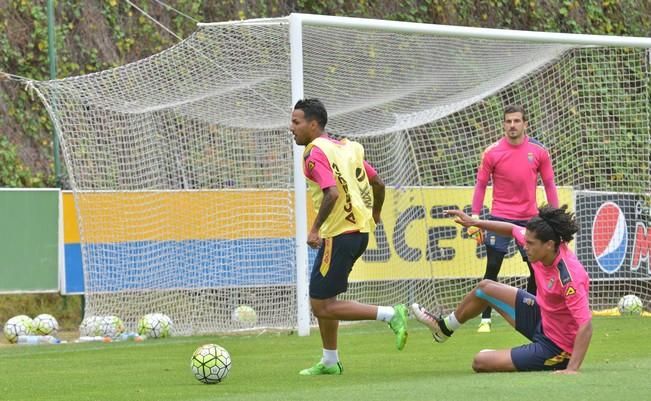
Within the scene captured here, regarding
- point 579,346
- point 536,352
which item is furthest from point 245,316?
point 579,346

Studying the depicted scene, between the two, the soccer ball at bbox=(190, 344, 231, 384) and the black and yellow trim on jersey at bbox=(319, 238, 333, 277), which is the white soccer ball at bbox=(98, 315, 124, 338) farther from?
the soccer ball at bbox=(190, 344, 231, 384)

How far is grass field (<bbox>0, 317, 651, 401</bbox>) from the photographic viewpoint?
793 cm

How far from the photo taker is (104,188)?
1551cm

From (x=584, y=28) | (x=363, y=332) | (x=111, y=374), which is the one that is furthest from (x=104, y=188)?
(x=584, y=28)

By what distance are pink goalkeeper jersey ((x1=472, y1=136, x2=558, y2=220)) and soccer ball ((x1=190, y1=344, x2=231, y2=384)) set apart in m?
4.87

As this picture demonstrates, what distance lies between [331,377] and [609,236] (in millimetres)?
9178

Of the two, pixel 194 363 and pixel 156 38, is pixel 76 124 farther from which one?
pixel 194 363

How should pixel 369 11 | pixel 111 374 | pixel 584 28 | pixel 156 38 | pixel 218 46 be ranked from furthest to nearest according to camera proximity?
pixel 584 28 < pixel 369 11 < pixel 156 38 < pixel 218 46 < pixel 111 374

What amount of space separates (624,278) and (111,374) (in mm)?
9045

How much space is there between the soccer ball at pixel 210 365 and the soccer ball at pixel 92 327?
5.69 metres

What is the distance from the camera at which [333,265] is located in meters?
9.62

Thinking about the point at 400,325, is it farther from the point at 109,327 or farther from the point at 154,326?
the point at 109,327

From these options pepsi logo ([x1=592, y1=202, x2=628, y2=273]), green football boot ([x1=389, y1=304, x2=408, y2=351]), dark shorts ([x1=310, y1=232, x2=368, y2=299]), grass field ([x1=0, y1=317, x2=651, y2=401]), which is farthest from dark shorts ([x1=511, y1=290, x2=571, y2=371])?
pepsi logo ([x1=592, y1=202, x2=628, y2=273])

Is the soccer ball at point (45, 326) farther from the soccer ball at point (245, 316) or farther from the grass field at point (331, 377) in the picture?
the soccer ball at point (245, 316)
